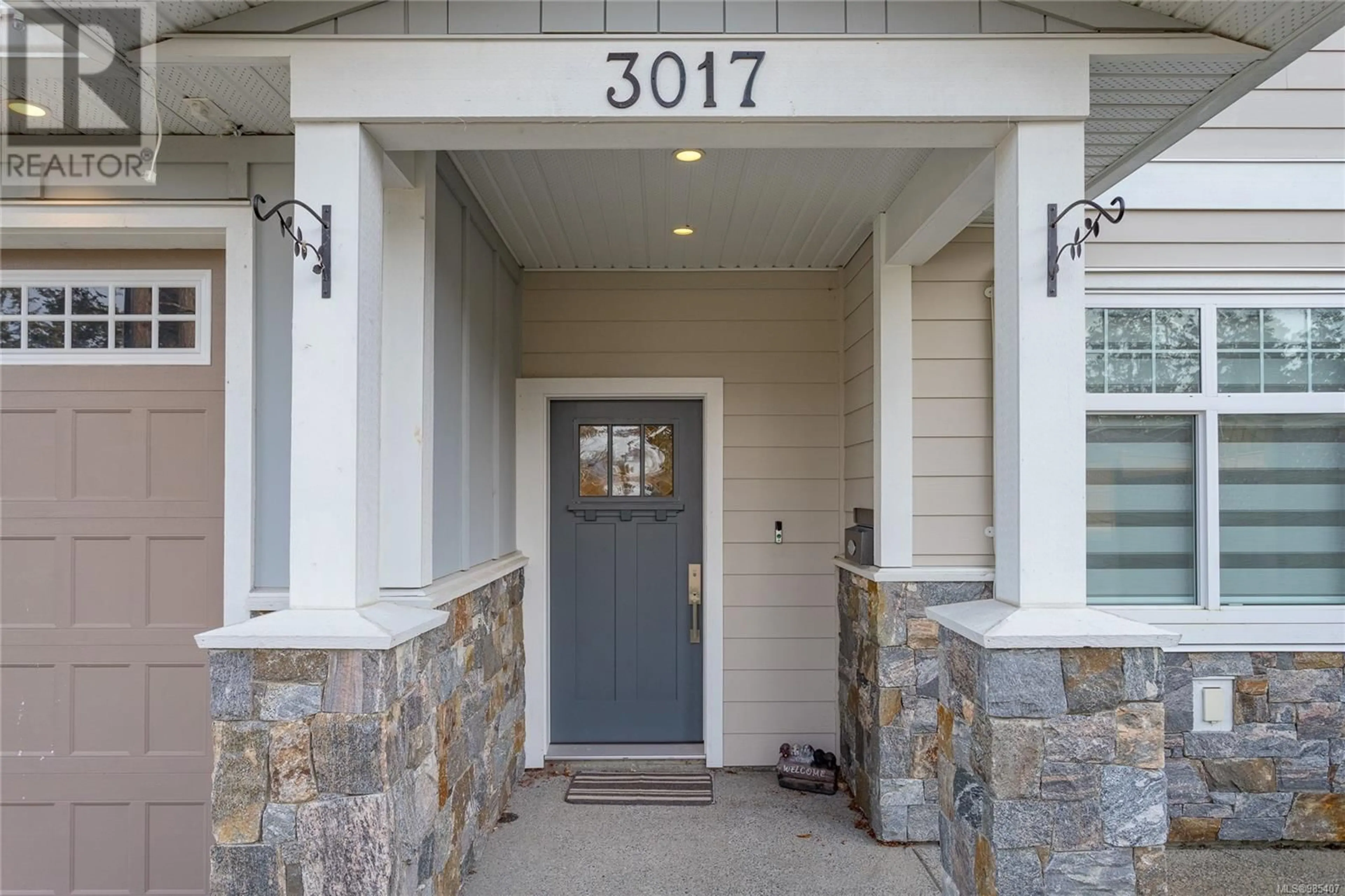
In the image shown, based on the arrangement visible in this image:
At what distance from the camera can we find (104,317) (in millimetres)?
2990

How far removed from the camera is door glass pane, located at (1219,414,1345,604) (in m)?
3.72

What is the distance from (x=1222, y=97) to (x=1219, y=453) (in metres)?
1.88

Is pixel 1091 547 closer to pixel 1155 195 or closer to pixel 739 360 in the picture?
pixel 1155 195

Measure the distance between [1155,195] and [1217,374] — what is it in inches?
34.4

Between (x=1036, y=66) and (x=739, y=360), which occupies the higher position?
(x=1036, y=66)

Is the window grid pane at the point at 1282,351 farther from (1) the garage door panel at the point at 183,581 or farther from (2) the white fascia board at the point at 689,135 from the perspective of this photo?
(1) the garage door panel at the point at 183,581

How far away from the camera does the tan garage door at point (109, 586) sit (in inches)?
114

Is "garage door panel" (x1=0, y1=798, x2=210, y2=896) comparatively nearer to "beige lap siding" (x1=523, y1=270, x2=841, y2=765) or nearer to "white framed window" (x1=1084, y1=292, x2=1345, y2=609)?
"beige lap siding" (x1=523, y1=270, x2=841, y2=765)

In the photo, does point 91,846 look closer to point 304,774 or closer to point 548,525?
point 304,774

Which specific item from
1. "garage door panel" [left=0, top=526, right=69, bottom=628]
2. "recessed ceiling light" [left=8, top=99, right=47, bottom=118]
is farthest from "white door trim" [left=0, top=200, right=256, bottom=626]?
"garage door panel" [left=0, top=526, right=69, bottom=628]

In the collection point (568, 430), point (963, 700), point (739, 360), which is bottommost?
point (963, 700)

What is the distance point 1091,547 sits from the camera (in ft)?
12.3

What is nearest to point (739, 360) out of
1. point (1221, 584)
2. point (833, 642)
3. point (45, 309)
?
point (833, 642)
